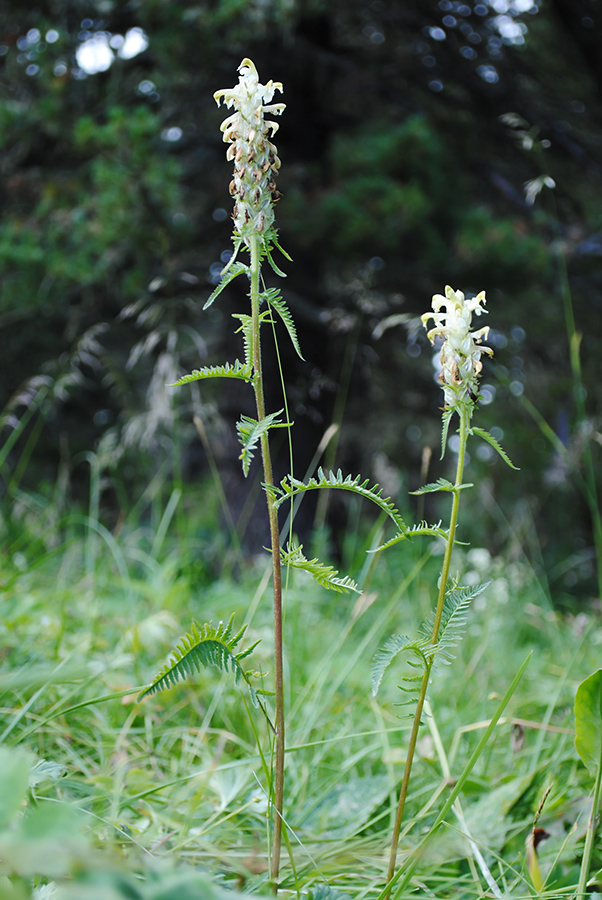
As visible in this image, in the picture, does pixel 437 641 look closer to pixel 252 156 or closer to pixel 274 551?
pixel 274 551

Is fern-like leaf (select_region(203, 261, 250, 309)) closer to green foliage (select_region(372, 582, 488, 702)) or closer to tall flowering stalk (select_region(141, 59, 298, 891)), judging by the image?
tall flowering stalk (select_region(141, 59, 298, 891))

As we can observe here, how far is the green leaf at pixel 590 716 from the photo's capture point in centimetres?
73

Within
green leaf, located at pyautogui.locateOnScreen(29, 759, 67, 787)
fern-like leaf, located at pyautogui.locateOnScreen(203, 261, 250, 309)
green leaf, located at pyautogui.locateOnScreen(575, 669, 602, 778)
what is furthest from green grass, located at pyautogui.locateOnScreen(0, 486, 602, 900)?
fern-like leaf, located at pyautogui.locateOnScreen(203, 261, 250, 309)

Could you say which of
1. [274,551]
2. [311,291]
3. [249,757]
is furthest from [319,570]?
[311,291]

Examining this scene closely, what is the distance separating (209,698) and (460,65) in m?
4.06

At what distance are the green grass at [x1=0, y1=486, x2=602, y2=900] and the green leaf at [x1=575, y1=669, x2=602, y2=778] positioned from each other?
11cm

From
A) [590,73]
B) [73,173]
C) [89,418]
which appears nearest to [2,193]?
[73,173]

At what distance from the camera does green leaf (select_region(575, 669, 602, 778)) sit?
2.39 feet

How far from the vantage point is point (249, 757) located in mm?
1054

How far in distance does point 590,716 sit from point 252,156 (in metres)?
0.70

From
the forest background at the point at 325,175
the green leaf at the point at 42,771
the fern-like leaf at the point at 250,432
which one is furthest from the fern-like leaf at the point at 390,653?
the forest background at the point at 325,175

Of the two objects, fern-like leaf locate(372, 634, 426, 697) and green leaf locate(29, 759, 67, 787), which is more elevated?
fern-like leaf locate(372, 634, 426, 697)

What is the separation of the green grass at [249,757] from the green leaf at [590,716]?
11 cm

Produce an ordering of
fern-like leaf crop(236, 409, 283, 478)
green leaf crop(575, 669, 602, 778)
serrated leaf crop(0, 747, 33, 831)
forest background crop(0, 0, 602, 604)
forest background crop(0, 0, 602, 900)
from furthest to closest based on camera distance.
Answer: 1. forest background crop(0, 0, 602, 604)
2. forest background crop(0, 0, 602, 900)
3. green leaf crop(575, 669, 602, 778)
4. fern-like leaf crop(236, 409, 283, 478)
5. serrated leaf crop(0, 747, 33, 831)
